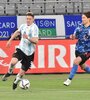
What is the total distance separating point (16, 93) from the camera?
11.2m

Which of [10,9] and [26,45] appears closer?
[26,45]

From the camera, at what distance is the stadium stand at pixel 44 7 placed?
24516 mm

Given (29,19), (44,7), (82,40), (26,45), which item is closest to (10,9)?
(44,7)

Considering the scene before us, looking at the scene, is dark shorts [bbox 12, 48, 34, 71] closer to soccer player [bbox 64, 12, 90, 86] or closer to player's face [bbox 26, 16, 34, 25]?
player's face [bbox 26, 16, 34, 25]

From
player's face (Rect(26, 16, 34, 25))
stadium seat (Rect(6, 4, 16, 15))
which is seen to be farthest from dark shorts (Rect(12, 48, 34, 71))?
stadium seat (Rect(6, 4, 16, 15))

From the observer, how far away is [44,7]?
24422mm

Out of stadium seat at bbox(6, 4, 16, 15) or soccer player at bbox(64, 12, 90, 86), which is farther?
stadium seat at bbox(6, 4, 16, 15)

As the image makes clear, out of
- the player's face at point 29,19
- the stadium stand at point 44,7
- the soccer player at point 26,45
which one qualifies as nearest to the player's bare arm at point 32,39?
the soccer player at point 26,45

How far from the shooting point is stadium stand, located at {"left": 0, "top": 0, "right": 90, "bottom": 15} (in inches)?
965

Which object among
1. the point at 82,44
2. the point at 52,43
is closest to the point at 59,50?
the point at 52,43

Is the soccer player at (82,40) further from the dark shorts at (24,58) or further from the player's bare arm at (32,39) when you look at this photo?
the dark shorts at (24,58)

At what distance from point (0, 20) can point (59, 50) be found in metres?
4.50

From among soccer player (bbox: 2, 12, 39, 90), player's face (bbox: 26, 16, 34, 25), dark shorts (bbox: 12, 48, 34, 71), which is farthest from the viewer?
dark shorts (bbox: 12, 48, 34, 71)

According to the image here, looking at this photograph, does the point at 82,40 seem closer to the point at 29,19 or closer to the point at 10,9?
the point at 29,19
